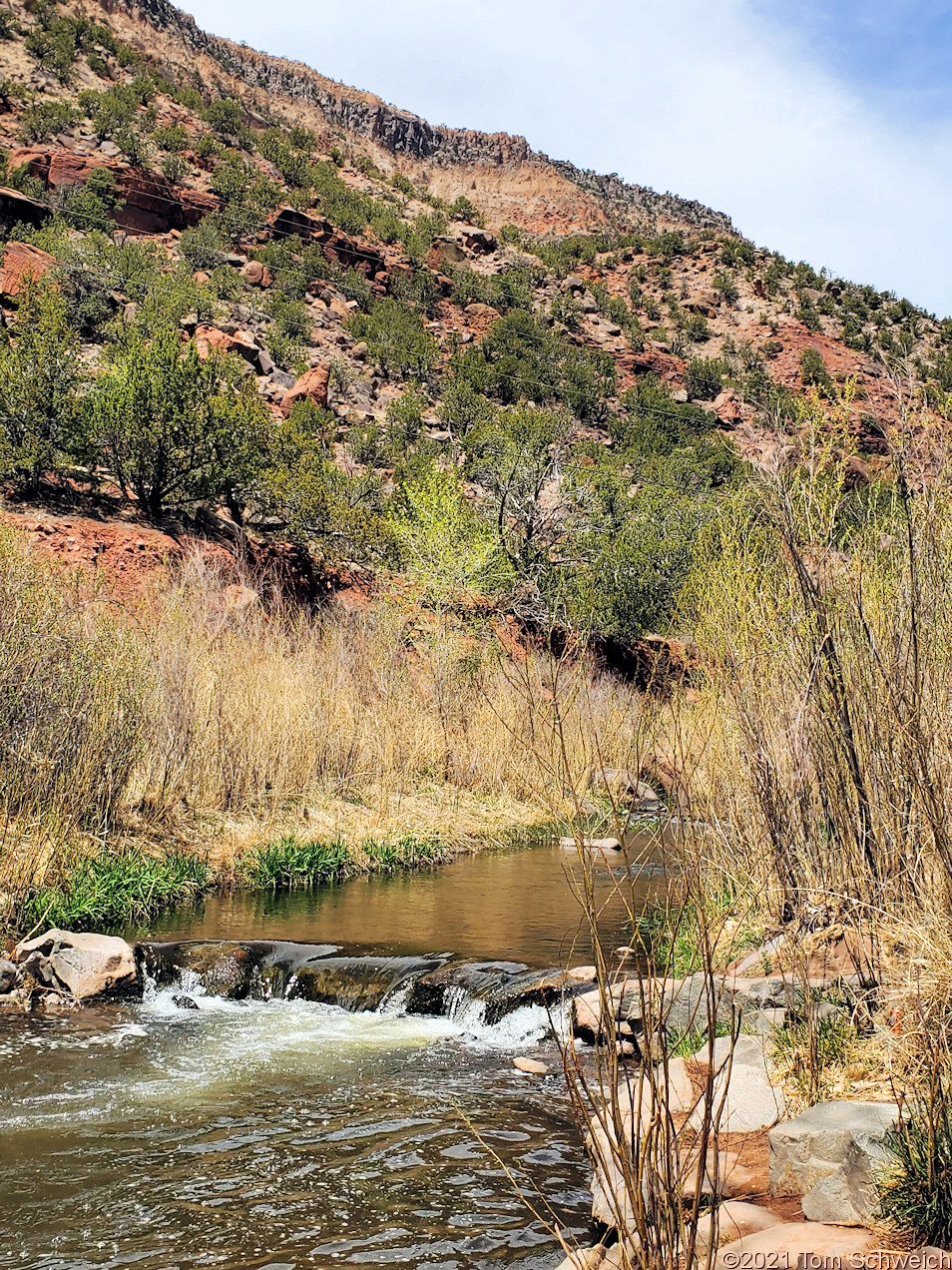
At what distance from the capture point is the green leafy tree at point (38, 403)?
62.3ft

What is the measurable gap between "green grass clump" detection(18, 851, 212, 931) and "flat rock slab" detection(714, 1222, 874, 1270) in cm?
607

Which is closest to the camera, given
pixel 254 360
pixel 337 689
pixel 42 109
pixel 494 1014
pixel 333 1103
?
pixel 333 1103

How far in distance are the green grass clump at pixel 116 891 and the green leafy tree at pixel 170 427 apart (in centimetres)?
1246

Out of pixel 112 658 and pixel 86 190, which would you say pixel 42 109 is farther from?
pixel 112 658

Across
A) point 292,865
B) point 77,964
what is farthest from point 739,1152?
point 292,865

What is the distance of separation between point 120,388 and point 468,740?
35.2 ft

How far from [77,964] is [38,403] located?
603 inches

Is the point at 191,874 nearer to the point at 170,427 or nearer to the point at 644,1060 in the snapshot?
the point at 644,1060

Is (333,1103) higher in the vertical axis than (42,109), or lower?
lower

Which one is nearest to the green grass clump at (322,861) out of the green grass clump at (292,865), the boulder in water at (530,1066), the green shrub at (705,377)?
the green grass clump at (292,865)

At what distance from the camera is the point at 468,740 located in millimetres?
15398

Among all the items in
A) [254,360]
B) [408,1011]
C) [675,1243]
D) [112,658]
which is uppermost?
[254,360]

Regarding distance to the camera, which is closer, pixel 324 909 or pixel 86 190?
pixel 324 909

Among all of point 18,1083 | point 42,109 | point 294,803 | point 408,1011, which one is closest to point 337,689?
point 294,803
